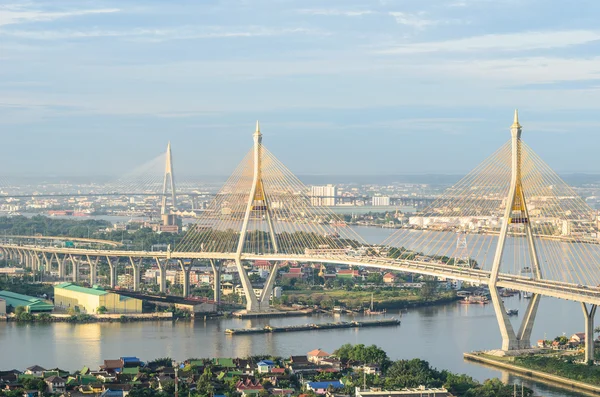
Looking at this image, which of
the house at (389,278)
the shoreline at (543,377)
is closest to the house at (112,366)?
the shoreline at (543,377)

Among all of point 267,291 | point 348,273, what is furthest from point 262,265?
point 267,291

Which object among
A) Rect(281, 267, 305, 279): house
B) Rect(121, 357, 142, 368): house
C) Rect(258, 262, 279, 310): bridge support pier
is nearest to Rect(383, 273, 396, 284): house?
Rect(281, 267, 305, 279): house

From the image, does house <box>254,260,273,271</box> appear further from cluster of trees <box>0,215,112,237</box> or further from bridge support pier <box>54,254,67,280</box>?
cluster of trees <box>0,215,112,237</box>

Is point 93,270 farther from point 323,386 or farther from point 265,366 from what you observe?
point 323,386

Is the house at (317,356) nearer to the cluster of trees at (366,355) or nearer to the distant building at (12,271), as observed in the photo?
the cluster of trees at (366,355)

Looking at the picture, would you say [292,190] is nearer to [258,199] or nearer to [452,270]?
[258,199]
